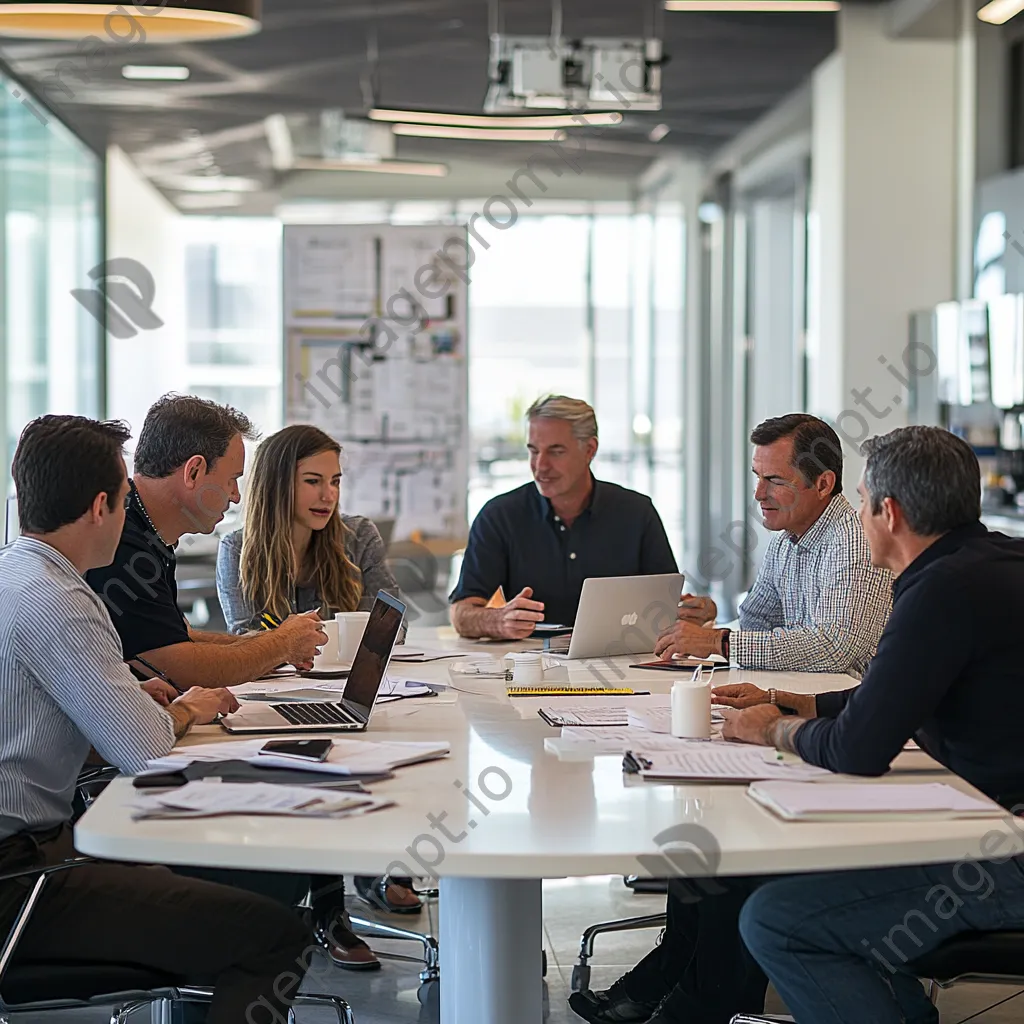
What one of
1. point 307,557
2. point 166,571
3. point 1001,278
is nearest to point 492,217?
point 1001,278

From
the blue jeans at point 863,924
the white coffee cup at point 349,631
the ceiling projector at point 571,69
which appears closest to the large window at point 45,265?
the ceiling projector at point 571,69

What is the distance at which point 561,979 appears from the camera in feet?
11.7

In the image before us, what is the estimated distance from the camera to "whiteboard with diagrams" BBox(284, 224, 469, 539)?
7.48m

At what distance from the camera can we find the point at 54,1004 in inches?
88.1

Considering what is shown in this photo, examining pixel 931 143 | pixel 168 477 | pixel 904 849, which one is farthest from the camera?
pixel 931 143

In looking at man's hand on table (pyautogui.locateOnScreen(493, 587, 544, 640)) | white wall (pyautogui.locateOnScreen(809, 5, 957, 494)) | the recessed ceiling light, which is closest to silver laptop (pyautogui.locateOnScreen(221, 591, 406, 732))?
man's hand on table (pyautogui.locateOnScreen(493, 587, 544, 640))

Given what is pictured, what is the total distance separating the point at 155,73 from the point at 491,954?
792 cm

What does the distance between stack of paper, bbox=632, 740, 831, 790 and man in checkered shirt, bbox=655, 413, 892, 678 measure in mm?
935

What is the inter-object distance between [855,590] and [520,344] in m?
9.82

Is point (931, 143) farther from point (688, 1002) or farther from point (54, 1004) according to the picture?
point (54, 1004)

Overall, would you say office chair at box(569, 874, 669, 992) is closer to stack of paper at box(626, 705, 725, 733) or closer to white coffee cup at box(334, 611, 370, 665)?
stack of paper at box(626, 705, 725, 733)

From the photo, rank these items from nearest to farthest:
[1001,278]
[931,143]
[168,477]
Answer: [168,477], [1001,278], [931,143]

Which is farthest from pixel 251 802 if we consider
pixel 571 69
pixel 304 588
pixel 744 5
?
pixel 744 5

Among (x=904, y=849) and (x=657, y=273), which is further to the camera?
(x=657, y=273)
